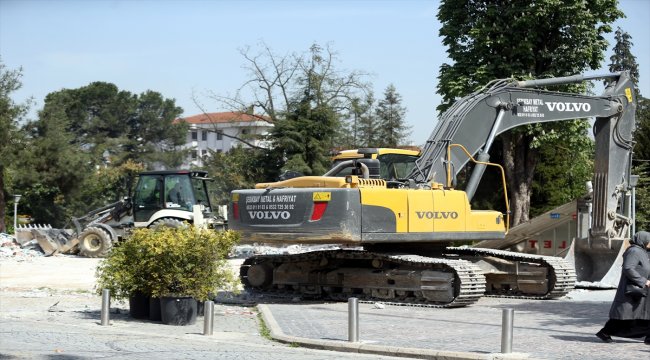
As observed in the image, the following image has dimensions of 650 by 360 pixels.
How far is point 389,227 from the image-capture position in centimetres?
1797

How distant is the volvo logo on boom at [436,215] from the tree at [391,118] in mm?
45303

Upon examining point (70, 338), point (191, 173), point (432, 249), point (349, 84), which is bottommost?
point (70, 338)

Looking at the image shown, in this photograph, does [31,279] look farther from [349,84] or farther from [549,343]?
[349,84]

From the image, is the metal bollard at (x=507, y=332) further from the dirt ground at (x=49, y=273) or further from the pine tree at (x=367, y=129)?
the pine tree at (x=367, y=129)

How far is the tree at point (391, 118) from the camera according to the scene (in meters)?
65.3

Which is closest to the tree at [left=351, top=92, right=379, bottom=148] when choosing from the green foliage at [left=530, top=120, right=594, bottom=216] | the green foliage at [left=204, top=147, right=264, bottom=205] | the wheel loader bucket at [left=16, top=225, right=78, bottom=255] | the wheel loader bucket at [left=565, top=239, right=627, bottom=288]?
the green foliage at [left=204, top=147, right=264, bottom=205]

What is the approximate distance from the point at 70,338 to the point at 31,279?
12.7 metres

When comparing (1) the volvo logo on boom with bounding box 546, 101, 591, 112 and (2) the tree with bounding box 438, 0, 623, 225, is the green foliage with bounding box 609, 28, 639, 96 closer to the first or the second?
(2) the tree with bounding box 438, 0, 623, 225

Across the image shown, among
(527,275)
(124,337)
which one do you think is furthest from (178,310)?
(527,275)

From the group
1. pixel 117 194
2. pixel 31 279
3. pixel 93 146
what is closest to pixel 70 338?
pixel 31 279

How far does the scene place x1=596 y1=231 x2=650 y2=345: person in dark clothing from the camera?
1282 centimetres

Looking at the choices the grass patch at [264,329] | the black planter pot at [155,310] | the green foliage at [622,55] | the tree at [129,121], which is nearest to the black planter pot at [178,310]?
the black planter pot at [155,310]

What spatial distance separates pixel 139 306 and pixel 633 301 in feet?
27.2

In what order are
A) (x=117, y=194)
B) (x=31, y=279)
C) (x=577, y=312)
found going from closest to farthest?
(x=577, y=312)
(x=31, y=279)
(x=117, y=194)
